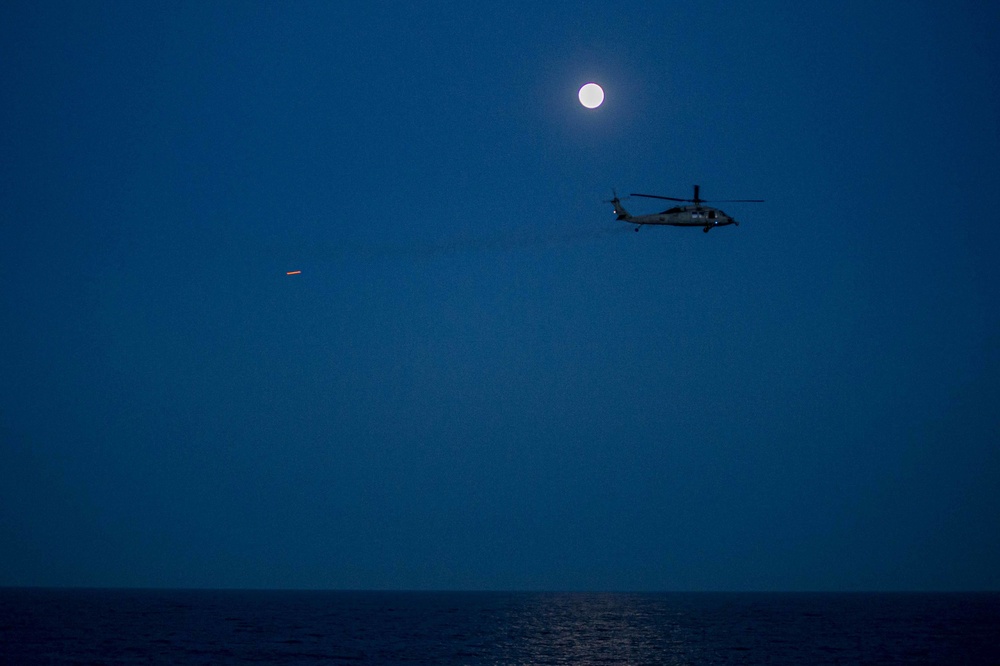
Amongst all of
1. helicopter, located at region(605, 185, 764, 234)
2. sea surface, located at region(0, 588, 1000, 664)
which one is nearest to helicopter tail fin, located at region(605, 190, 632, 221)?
helicopter, located at region(605, 185, 764, 234)

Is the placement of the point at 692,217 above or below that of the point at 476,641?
above

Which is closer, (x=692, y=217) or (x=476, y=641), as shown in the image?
(x=692, y=217)

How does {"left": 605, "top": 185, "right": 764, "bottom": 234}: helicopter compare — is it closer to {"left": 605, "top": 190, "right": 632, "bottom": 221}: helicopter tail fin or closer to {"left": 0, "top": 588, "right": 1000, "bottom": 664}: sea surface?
{"left": 605, "top": 190, "right": 632, "bottom": 221}: helicopter tail fin

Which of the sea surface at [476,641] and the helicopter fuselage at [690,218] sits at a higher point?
the helicopter fuselage at [690,218]

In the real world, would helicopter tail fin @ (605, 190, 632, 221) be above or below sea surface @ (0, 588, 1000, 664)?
above

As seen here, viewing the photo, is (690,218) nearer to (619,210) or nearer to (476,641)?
(619,210)

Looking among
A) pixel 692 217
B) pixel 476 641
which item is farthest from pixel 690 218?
pixel 476 641

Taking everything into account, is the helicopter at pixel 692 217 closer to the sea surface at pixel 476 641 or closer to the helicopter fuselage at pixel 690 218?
the helicopter fuselage at pixel 690 218

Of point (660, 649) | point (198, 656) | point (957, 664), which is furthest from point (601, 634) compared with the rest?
point (198, 656)

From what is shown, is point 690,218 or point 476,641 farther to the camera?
point 476,641

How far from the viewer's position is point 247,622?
103m

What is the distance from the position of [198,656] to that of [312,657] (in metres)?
7.94

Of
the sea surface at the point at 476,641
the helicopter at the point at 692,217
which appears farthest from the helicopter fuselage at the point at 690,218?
the sea surface at the point at 476,641

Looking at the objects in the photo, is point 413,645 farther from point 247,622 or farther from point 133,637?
point 247,622
